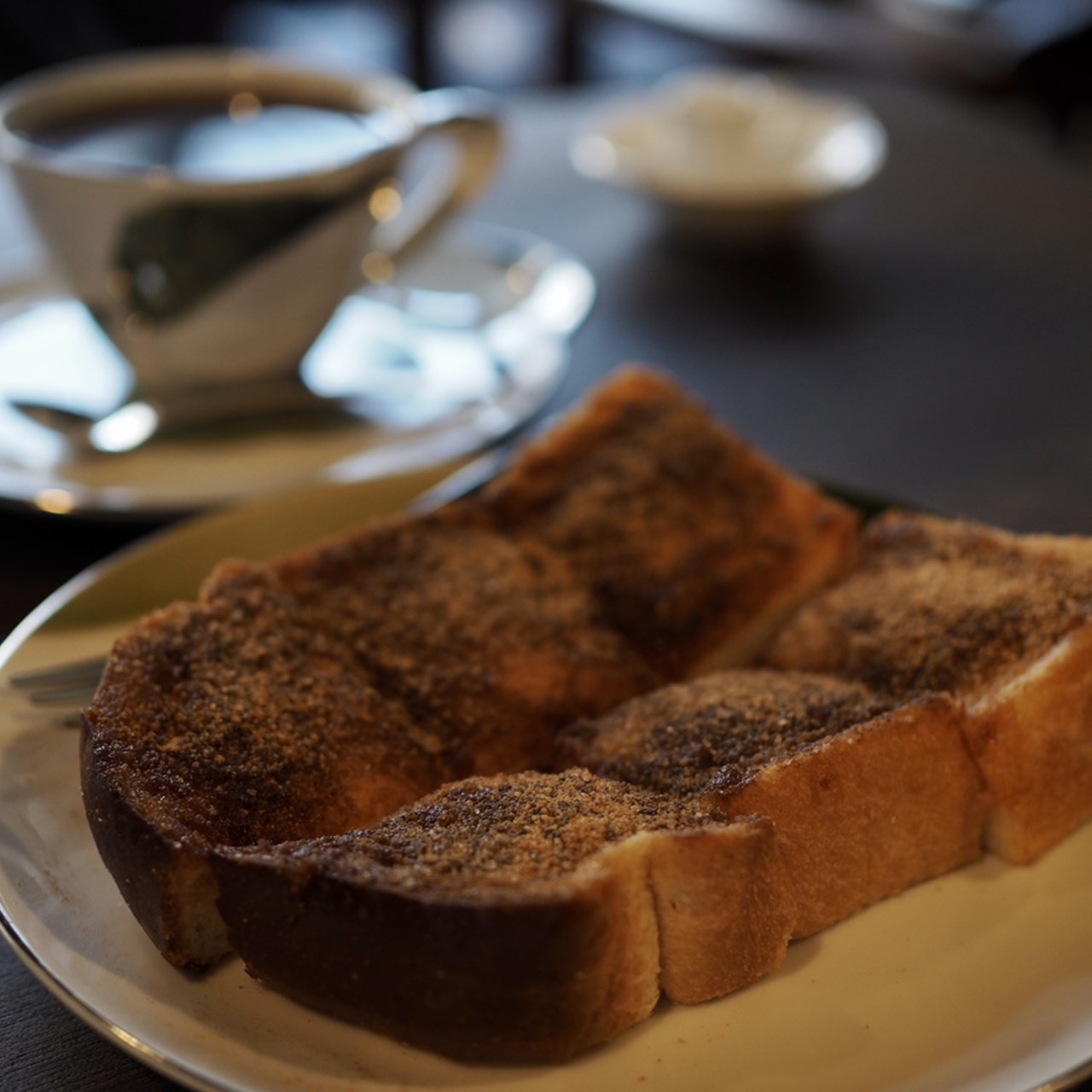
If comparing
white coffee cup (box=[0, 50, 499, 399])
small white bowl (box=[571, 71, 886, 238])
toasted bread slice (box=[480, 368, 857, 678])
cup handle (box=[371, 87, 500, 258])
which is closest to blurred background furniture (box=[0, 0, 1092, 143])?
small white bowl (box=[571, 71, 886, 238])

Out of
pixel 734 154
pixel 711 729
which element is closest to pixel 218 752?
pixel 711 729

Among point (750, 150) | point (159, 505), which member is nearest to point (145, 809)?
point (159, 505)

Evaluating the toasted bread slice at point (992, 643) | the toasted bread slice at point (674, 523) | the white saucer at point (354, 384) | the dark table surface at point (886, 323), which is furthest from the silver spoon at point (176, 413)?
the toasted bread slice at point (992, 643)

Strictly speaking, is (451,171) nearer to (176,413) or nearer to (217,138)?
(217,138)

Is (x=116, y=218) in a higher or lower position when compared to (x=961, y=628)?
higher

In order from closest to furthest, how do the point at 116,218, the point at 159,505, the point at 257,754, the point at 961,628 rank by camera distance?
the point at 257,754 < the point at 961,628 < the point at 159,505 < the point at 116,218

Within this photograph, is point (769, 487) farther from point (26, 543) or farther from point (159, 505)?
point (26, 543)

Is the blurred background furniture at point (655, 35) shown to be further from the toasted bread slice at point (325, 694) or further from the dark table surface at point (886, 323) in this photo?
the toasted bread slice at point (325, 694)
